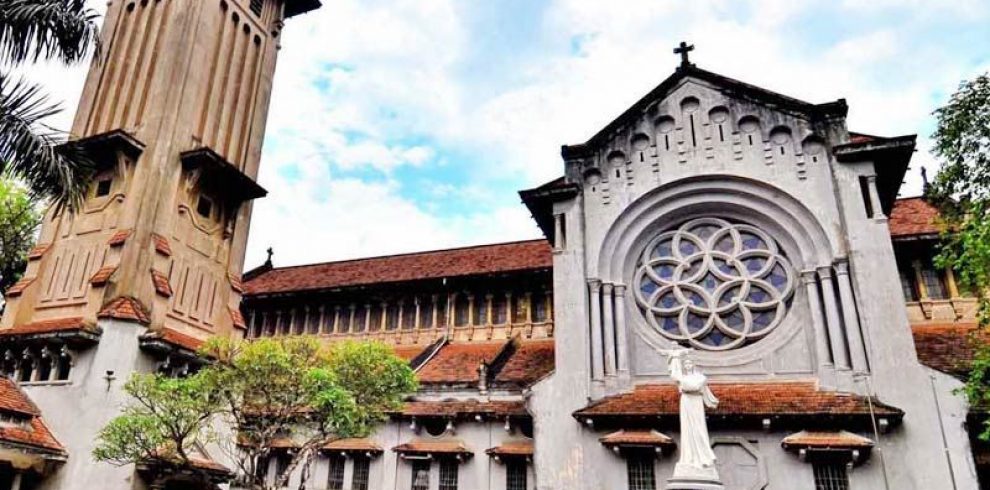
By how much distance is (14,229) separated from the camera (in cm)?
2670

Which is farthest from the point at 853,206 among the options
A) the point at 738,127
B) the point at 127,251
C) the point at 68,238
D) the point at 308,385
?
the point at 68,238

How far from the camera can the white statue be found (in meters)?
12.5

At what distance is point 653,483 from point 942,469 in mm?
6349

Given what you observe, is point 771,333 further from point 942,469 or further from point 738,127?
point 738,127

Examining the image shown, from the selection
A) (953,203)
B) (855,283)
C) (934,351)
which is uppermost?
(953,203)

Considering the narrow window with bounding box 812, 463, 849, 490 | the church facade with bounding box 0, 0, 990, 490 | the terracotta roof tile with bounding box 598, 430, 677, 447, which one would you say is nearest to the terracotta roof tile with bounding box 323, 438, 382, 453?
the church facade with bounding box 0, 0, 990, 490

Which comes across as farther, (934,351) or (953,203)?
(934,351)

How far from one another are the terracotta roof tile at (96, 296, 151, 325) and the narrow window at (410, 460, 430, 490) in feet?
30.7

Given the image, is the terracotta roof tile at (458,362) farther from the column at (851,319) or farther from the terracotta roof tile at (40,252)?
the terracotta roof tile at (40,252)

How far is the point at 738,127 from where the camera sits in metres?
18.7

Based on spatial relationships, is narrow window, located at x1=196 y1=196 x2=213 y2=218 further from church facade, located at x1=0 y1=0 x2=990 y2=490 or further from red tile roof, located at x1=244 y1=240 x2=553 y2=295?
red tile roof, located at x1=244 y1=240 x2=553 y2=295

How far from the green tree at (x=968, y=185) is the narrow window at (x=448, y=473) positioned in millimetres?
13056

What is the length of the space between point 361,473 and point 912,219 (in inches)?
796

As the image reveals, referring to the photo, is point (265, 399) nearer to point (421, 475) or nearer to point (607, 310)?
point (421, 475)
